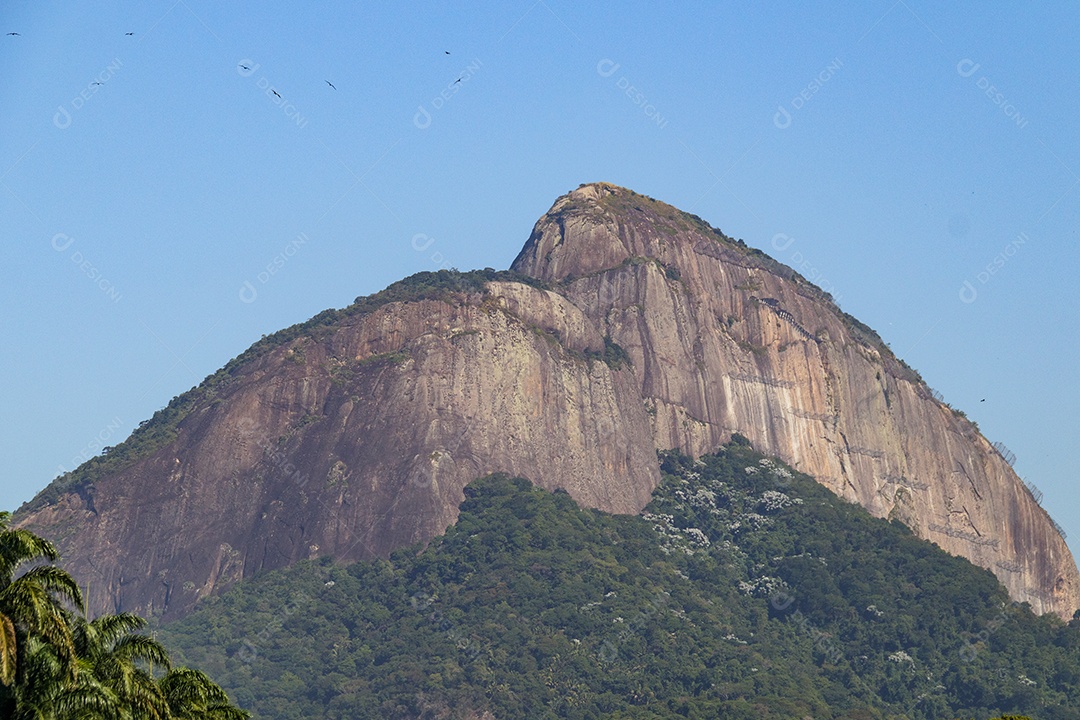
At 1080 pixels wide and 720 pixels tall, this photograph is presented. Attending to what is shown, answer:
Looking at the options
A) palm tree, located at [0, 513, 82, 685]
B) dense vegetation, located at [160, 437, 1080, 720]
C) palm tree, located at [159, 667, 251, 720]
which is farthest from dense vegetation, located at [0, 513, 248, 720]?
dense vegetation, located at [160, 437, 1080, 720]

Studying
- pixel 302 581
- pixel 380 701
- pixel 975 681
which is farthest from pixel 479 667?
pixel 975 681

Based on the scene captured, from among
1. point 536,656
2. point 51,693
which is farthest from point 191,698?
point 536,656

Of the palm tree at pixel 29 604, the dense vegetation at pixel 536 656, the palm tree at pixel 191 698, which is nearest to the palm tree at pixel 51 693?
the palm tree at pixel 29 604

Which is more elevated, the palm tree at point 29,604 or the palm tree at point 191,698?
the palm tree at point 29,604

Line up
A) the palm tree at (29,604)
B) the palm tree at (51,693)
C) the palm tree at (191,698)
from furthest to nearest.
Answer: the palm tree at (191,698), the palm tree at (51,693), the palm tree at (29,604)

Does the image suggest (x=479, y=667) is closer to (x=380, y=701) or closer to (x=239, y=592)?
(x=380, y=701)

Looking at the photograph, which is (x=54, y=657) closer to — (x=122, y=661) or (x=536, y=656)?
(x=122, y=661)

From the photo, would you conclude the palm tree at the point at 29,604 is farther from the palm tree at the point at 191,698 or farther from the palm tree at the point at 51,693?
the palm tree at the point at 191,698
